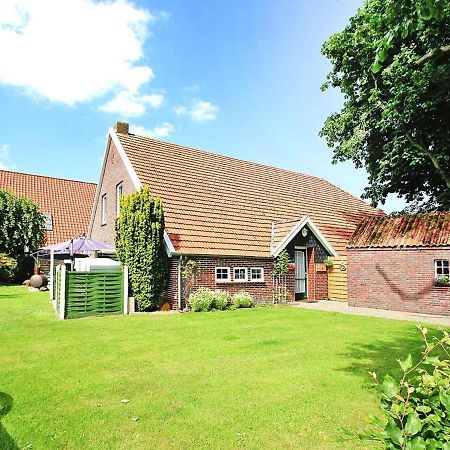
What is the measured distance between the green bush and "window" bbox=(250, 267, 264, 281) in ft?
54.0

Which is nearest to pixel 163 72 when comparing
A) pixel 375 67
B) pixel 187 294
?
pixel 187 294

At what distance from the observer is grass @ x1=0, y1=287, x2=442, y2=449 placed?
14.8 ft

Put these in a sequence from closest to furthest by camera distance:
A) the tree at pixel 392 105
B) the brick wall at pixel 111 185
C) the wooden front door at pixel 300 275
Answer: the tree at pixel 392 105 → the brick wall at pixel 111 185 → the wooden front door at pixel 300 275

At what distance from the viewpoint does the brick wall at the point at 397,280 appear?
1544cm

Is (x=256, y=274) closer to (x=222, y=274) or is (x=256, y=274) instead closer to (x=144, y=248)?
(x=222, y=274)

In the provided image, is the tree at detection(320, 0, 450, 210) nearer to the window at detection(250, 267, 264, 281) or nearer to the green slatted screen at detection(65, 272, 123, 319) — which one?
the window at detection(250, 267, 264, 281)

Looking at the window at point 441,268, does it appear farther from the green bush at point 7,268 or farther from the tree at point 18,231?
the tree at point 18,231

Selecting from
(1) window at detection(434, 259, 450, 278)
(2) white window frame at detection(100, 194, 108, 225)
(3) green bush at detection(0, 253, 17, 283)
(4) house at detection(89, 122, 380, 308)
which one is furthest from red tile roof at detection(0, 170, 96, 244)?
(1) window at detection(434, 259, 450, 278)

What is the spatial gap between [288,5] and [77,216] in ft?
96.4

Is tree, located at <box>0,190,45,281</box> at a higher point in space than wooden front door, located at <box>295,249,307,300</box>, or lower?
higher

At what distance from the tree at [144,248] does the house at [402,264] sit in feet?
29.2

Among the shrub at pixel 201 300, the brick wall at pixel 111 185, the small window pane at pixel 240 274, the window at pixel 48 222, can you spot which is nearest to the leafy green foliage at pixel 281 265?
the small window pane at pixel 240 274

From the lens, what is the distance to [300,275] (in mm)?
20766

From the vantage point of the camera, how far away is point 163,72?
13188 millimetres
